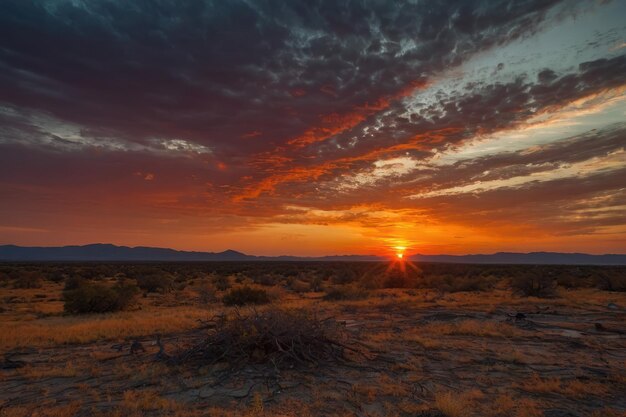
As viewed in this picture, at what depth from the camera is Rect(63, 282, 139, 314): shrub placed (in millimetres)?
19766

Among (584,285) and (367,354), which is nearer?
(367,354)

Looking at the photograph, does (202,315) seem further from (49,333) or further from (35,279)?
(35,279)

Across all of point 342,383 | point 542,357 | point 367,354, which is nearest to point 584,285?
point 542,357

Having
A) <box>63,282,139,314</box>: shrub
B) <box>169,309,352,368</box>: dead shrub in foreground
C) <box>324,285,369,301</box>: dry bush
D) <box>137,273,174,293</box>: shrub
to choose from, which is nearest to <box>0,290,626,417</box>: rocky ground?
<box>169,309,352,368</box>: dead shrub in foreground

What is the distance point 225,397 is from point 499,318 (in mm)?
13464

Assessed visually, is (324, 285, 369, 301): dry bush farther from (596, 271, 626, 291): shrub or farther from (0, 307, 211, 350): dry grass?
(596, 271, 626, 291): shrub

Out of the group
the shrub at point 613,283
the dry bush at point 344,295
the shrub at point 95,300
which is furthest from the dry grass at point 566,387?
the shrub at point 613,283

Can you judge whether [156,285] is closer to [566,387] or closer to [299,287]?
[299,287]

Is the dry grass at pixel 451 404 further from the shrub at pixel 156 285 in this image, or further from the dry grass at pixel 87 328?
the shrub at pixel 156 285

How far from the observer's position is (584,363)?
10102mm

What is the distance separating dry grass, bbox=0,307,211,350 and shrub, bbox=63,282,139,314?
1399 millimetres

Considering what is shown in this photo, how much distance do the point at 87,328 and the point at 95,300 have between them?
19.1ft

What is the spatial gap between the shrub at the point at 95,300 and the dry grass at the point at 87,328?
140cm

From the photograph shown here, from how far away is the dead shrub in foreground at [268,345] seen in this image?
989 cm
